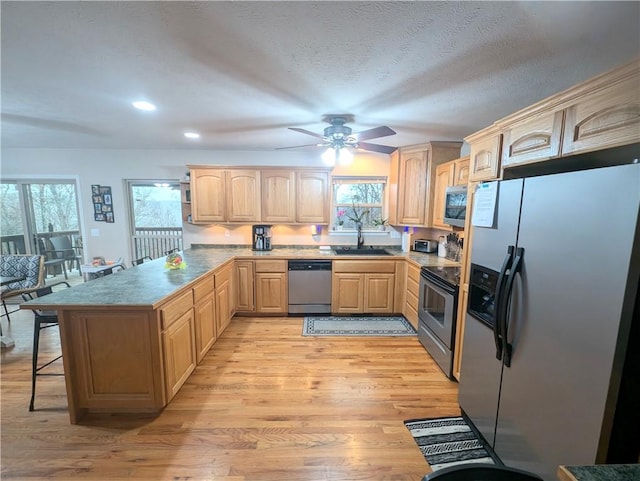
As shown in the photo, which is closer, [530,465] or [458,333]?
[530,465]

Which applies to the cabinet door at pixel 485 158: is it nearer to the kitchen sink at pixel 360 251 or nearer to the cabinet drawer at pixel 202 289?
the kitchen sink at pixel 360 251

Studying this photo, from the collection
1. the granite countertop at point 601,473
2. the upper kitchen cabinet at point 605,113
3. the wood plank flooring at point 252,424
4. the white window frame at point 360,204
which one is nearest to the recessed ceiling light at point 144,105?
the wood plank flooring at point 252,424

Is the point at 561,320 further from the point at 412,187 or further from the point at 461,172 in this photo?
the point at 412,187

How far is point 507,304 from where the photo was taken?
151 cm

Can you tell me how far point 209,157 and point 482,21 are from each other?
3859mm

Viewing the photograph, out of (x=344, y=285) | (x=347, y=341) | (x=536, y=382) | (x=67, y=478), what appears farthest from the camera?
(x=344, y=285)

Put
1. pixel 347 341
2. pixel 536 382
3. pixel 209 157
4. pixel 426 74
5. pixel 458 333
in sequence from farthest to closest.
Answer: pixel 209 157 → pixel 347 341 → pixel 458 333 → pixel 426 74 → pixel 536 382

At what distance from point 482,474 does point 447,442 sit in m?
1.31

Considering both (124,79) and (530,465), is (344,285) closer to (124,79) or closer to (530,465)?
(530,465)

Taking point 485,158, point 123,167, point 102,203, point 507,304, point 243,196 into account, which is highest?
point 123,167

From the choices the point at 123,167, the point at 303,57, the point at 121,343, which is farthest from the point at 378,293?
the point at 123,167

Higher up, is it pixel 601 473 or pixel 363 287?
pixel 601 473

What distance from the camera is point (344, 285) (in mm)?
3871

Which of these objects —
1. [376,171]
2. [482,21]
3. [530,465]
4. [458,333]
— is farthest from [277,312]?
[482,21]
